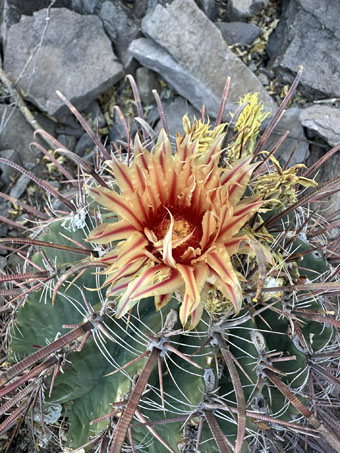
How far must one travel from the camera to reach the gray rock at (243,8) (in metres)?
2.54

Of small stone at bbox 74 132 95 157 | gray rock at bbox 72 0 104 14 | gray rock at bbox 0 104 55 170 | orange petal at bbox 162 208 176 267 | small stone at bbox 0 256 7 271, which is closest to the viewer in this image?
orange petal at bbox 162 208 176 267

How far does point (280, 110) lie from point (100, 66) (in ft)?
4.48

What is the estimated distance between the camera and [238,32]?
8.45 feet

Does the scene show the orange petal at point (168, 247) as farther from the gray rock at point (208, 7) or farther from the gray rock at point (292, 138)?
the gray rock at point (208, 7)

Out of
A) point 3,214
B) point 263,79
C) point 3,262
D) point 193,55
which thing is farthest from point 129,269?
point 263,79

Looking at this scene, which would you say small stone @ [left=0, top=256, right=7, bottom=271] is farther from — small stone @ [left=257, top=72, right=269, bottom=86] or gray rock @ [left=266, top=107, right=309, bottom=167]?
small stone @ [left=257, top=72, right=269, bottom=86]

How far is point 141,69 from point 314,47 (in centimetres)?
89

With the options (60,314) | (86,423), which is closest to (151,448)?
(86,423)

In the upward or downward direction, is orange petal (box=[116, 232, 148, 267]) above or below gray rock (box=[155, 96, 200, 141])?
above

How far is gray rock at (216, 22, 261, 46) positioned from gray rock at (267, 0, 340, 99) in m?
0.18

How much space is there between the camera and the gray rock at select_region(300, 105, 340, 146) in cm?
229

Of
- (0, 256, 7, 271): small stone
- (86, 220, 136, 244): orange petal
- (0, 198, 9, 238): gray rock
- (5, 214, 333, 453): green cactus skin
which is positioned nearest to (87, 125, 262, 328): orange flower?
(86, 220, 136, 244): orange petal

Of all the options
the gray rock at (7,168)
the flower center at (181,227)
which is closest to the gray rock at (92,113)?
the gray rock at (7,168)

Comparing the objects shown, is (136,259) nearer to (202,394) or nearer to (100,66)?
(202,394)
